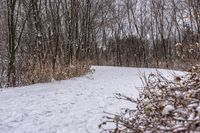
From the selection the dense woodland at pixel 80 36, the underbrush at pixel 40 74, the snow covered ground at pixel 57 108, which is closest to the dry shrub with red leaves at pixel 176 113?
the dense woodland at pixel 80 36

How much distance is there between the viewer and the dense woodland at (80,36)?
37.7ft

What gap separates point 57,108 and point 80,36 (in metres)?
11.0

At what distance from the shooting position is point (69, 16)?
16.2 m

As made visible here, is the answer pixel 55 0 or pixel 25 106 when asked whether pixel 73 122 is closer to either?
pixel 25 106

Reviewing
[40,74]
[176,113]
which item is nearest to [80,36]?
[40,74]

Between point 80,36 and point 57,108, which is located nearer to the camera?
point 57,108

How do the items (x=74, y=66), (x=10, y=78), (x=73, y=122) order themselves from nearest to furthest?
(x=73, y=122), (x=10, y=78), (x=74, y=66)

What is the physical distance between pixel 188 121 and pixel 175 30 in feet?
123

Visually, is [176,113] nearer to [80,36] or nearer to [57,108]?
[57,108]

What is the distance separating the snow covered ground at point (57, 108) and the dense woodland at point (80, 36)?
1701mm

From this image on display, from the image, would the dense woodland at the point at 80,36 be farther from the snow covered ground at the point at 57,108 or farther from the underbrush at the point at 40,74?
the snow covered ground at the point at 57,108

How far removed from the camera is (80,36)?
57.4ft

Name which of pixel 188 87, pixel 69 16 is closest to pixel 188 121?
pixel 188 87

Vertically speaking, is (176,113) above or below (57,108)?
above
